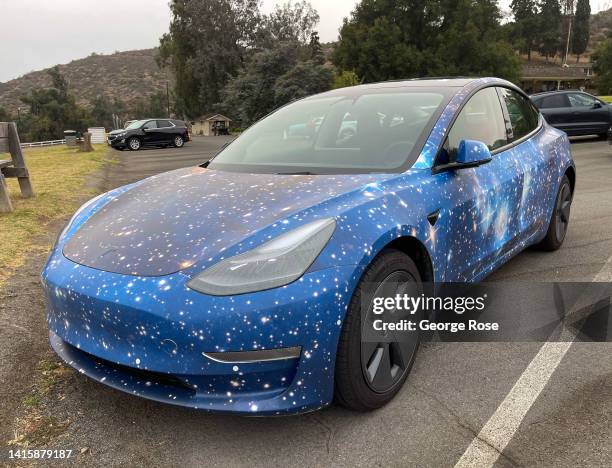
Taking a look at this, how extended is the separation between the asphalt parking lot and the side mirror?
105 centimetres

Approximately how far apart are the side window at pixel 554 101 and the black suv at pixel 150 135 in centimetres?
1893

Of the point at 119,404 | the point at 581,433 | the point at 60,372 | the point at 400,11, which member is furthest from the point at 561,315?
the point at 400,11

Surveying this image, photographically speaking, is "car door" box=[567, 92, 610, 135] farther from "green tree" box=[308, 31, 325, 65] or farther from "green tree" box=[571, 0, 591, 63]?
"green tree" box=[571, 0, 591, 63]

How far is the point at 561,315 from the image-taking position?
339cm

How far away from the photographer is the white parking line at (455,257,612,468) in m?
2.09

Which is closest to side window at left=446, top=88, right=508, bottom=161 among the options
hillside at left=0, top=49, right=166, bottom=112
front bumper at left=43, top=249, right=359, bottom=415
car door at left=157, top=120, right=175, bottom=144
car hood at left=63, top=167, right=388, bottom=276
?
car hood at left=63, top=167, right=388, bottom=276

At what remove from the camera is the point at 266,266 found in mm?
2068

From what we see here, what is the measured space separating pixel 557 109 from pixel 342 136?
1392 centimetres

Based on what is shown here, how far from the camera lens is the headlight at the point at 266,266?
202 cm

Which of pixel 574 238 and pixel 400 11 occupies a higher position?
pixel 400 11

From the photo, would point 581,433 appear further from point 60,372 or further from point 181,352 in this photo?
point 60,372

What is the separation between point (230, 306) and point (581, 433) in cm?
158

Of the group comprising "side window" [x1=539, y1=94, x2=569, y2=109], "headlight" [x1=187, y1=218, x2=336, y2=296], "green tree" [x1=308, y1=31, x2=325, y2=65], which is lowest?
"side window" [x1=539, y1=94, x2=569, y2=109]

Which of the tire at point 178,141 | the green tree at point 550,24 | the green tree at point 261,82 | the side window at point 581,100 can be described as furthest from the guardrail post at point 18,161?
the green tree at point 550,24
